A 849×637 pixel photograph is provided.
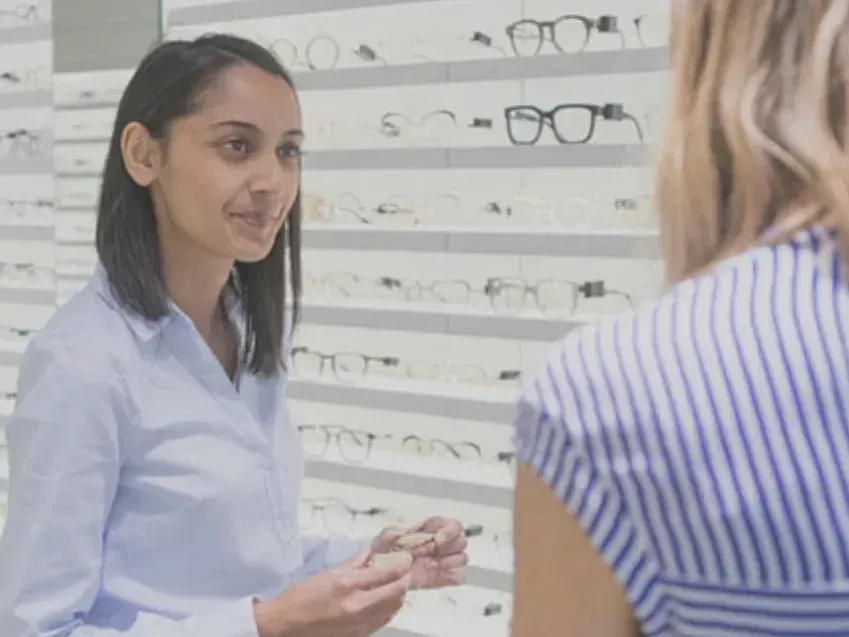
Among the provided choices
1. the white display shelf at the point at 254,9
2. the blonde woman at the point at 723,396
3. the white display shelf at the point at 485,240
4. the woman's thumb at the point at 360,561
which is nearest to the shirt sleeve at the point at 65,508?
the woman's thumb at the point at 360,561

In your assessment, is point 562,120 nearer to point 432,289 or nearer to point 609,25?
point 609,25

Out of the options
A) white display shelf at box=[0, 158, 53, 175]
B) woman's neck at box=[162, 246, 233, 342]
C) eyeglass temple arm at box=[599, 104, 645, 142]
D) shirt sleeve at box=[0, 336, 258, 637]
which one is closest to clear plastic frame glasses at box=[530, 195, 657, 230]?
eyeglass temple arm at box=[599, 104, 645, 142]

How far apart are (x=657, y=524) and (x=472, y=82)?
1.71 m

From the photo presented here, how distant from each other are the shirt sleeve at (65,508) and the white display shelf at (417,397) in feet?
3.12

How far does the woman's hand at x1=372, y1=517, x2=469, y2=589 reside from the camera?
1.43m

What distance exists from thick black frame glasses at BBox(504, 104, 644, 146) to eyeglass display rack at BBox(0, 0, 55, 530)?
1326mm

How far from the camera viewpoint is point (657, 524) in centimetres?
55

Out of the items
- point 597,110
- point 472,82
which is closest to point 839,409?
point 597,110

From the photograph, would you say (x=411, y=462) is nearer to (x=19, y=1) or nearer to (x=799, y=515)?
(x=19, y=1)

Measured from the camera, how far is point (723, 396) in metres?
0.53

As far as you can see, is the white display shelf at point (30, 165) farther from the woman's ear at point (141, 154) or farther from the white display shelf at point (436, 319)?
the woman's ear at point (141, 154)

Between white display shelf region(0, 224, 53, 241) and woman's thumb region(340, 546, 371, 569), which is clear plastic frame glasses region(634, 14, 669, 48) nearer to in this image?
woman's thumb region(340, 546, 371, 569)

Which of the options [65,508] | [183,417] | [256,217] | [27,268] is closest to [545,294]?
[256,217]

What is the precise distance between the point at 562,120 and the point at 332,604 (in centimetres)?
107
